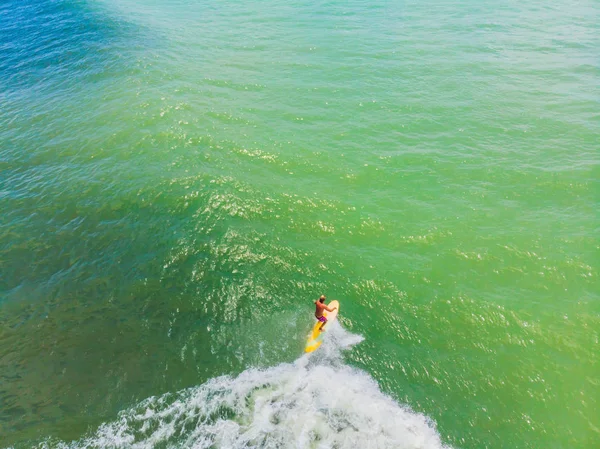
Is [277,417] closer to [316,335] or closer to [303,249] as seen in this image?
[316,335]

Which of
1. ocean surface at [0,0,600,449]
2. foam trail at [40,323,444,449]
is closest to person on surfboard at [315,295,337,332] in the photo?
ocean surface at [0,0,600,449]

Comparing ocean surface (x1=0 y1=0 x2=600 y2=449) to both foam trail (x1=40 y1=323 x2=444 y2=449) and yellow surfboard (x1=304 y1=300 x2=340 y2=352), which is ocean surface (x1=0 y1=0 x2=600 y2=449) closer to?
foam trail (x1=40 y1=323 x2=444 y2=449)

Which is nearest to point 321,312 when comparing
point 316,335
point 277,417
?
Result: point 316,335

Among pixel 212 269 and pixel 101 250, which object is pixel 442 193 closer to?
pixel 212 269

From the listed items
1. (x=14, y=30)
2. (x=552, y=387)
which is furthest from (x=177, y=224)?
(x=14, y=30)

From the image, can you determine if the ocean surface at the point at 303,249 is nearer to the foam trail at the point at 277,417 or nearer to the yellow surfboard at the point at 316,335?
the foam trail at the point at 277,417
